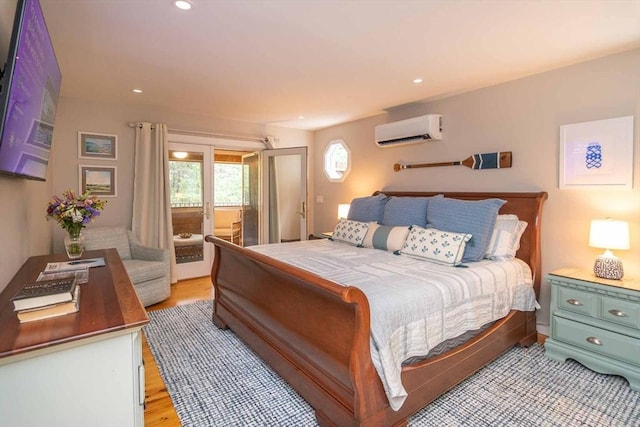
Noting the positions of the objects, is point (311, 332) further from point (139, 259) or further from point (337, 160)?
point (337, 160)

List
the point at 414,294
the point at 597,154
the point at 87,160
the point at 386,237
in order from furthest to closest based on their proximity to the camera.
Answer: the point at 87,160, the point at 386,237, the point at 597,154, the point at 414,294

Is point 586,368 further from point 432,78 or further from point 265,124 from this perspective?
point 265,124

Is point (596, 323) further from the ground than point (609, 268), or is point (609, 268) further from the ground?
point (609, 268)

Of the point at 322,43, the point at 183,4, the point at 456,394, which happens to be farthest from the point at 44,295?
the point at 456,394

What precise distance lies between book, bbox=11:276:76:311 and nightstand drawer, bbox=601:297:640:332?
3.11m

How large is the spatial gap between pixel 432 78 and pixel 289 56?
1.33 metres

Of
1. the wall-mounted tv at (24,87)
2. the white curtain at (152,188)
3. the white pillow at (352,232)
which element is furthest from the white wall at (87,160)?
the white pillow at (352,232)

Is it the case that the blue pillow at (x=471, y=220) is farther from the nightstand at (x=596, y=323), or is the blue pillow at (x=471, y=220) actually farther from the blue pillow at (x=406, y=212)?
the nightstand at (x=596, y=323)

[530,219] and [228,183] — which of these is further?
[228,183]

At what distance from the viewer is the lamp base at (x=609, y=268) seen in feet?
7.61

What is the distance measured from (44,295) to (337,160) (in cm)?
437

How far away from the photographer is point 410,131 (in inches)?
145

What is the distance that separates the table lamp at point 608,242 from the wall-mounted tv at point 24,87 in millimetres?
3331

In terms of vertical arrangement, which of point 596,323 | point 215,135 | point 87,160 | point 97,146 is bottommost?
point 596,323
